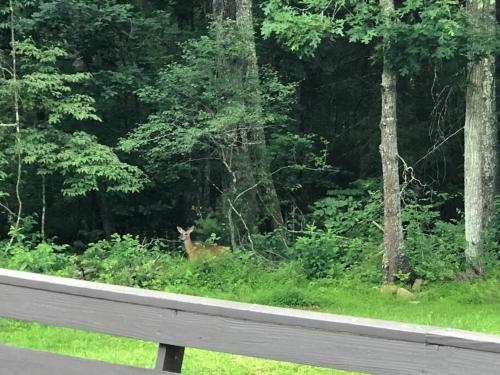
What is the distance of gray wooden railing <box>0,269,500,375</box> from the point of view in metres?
1.47

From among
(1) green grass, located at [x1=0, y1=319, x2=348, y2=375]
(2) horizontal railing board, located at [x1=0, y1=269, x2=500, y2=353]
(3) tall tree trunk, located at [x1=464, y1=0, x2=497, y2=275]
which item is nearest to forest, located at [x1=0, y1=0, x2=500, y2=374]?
(3) tall tree trunk, located at [x1=464, y1=0, x2=497, y2=275]

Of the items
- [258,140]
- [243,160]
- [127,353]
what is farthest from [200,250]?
[127,353]

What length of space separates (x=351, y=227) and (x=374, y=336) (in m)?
12.0

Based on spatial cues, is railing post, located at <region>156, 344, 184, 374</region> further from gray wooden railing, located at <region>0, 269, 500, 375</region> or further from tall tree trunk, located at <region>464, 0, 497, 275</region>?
tall tree trunk, located at <region>464, 0, 497, 275</region>

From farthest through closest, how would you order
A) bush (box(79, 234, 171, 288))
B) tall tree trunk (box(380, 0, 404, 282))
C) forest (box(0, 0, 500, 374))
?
tall tree trunk (box(380, 0, 404, 282))
bush (box(79, 234, 171, 288))
forest (box(0, 0, 500, 374))

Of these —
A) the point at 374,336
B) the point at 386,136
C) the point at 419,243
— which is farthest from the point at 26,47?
the point at 374,336

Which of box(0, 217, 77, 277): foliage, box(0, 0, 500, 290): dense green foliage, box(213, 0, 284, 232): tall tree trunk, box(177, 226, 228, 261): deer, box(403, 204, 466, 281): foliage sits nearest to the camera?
box(0, 217, 77, 277): foliage

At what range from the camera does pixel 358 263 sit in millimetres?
11758

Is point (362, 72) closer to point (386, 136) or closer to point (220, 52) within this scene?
point (220, 52)

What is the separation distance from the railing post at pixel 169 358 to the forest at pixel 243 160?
202 inches

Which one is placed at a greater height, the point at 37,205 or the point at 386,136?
the point at 386,136

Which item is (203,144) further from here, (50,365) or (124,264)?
(50,365)

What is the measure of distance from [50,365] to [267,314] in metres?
0.70

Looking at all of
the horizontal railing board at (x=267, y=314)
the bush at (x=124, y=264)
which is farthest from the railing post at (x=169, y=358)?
the bush at (x=124, y=264)
